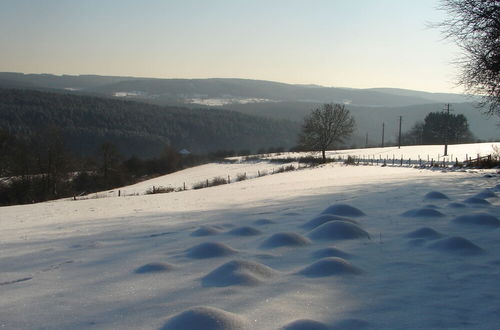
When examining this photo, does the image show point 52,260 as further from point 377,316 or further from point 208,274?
point 377,316

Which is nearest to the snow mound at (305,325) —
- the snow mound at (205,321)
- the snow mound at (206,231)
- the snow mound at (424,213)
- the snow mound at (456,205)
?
the snow mound at (205,321)

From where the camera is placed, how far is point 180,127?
13900 centimetres

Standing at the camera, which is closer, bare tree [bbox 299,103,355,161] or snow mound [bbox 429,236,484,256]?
snow mound [bbox 429,236,484,256]

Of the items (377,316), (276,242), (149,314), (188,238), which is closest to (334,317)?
(377,316)

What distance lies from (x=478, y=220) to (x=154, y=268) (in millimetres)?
6063

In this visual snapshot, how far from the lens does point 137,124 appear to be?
427 feet

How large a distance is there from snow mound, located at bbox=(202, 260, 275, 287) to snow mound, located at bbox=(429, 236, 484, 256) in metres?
2.69

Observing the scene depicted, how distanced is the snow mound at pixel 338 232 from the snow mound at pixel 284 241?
1.18 feet

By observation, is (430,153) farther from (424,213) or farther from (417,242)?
(417,242)

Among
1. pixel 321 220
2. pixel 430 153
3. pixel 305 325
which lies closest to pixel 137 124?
pixel 430 153

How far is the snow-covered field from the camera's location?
3893 millimetres

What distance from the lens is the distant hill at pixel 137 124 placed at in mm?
109312

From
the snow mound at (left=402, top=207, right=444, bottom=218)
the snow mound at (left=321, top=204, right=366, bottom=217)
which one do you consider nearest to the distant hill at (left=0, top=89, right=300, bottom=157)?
the snow mound at (left=321, top=204, right=366, bottom=217)

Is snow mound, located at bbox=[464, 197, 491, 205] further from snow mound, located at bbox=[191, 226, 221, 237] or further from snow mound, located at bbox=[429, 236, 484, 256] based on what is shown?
snow mound, located at bbox=[191, 226, 221, 237]
